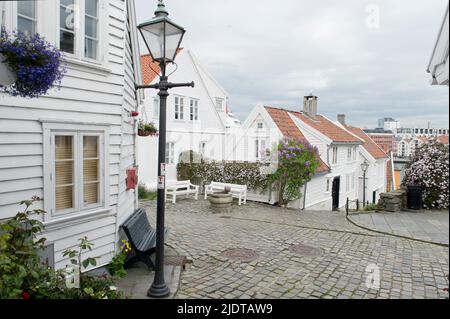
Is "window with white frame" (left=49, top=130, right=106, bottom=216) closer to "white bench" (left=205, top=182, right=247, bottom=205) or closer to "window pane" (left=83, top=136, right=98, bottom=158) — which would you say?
"window pane" (left=83, top=136, right=98, bottom=158)

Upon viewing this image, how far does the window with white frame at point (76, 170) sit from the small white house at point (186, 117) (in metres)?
11.1

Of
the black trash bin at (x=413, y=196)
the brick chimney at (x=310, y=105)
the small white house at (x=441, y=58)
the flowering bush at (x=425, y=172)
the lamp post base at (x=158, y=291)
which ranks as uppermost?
the brick chimney at (x=310, y=105)

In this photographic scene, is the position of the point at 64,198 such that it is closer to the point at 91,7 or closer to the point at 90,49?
the point at 90,49

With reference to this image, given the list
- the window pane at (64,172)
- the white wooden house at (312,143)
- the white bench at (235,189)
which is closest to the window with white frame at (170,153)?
the white wooden house at (312,143)

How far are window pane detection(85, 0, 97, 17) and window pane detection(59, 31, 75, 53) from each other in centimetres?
58

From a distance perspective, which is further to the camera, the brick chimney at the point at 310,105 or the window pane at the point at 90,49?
the brick chimney at the point at 310,105

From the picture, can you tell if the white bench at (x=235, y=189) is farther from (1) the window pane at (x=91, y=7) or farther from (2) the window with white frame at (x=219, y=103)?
(2) the window with white frame at (x=219, y=103)

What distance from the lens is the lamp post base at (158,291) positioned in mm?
4660

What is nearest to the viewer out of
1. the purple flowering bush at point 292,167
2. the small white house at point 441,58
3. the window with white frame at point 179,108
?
the small white house at point 441,58

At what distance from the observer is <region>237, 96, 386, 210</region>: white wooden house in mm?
17391

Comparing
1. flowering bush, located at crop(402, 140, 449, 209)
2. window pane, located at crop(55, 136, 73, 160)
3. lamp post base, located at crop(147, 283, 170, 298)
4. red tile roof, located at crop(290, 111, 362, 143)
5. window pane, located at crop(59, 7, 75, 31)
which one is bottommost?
lamp post base, located at crop(147, 283, 170, 298)

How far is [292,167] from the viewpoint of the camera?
48.5 ft

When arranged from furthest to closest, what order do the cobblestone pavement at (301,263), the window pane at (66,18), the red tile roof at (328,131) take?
the red tile roof at (328,131), the cobblestone pavement at (301,263), the window pane at (66,18)

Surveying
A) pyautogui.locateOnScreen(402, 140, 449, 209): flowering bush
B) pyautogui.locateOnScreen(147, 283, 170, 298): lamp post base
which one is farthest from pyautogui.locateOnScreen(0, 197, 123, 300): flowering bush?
pyautogui.locateOnScreen(402, 140, 449, 209): flowering bush
